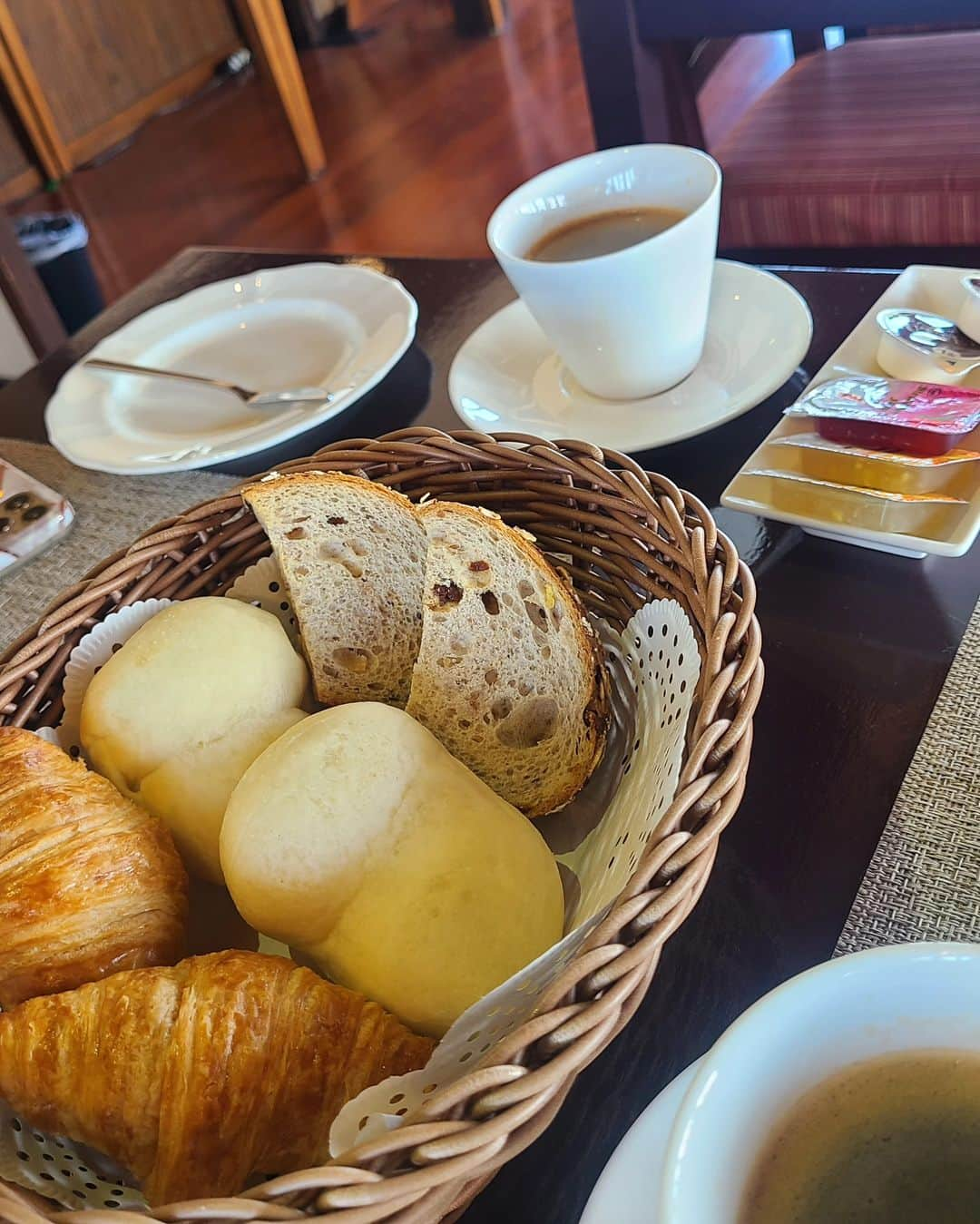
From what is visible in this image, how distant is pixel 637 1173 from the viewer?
0.35m

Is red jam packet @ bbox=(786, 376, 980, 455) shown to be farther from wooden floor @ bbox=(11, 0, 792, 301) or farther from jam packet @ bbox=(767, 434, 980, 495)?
wooden floor @ bbox=(11, 0, 792, 301)

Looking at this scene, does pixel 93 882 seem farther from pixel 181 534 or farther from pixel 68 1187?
pixel 181 534

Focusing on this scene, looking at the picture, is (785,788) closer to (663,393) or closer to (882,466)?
(882,466)

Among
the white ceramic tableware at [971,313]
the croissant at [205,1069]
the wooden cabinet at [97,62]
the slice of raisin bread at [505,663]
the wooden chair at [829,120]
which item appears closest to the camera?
the croissant at [205,1069]

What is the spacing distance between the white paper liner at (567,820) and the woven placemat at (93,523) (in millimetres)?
255

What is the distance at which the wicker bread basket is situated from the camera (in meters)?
0.32

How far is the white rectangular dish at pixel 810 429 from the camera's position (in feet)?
1.87

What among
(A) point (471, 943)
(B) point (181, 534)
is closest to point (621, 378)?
(B) point (181, 534)

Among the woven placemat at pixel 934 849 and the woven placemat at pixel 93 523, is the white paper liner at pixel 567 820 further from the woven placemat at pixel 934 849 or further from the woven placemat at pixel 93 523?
the woven placemat at pixel 93 523

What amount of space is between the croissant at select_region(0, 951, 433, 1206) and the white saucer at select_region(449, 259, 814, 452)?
0.44 metres

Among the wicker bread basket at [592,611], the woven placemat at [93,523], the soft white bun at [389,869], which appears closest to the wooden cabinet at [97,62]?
the woven placemat at [93,523]

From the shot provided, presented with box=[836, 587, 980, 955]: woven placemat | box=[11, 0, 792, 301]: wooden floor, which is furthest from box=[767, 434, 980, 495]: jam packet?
box=[11, 0, 792, 301]: wooden floor

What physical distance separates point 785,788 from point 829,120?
109 centimetres

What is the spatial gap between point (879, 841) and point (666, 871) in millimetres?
162
